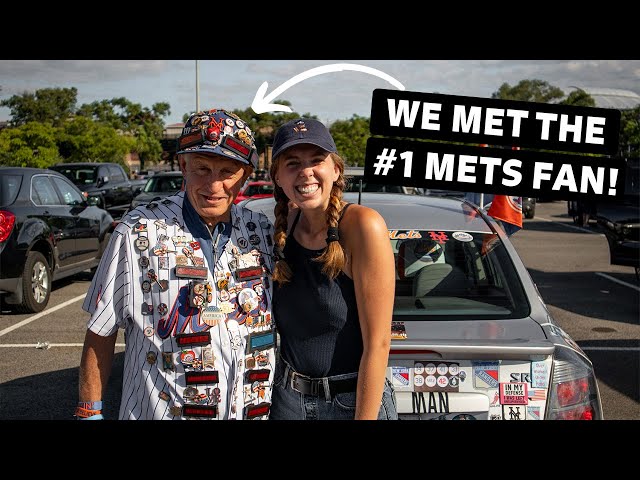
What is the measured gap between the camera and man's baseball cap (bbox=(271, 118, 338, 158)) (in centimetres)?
213

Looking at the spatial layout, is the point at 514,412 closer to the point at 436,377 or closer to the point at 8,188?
the point at 436,377

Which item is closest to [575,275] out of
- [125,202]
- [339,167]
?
[339,167]

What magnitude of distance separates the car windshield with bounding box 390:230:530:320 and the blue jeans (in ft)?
2.90

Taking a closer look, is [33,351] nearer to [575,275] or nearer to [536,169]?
[536,169]

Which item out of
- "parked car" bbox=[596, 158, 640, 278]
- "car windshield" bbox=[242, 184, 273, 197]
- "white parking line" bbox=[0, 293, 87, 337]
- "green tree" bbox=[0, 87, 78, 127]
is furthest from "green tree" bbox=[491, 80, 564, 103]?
"white parking line" bbox=[0, 293, 87, 337]

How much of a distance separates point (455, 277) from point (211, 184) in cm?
183

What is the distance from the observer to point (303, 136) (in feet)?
6.98

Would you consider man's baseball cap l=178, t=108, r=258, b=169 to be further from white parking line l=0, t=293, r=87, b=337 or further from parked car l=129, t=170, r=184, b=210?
parked car l=129, t=170, r=184, b=210

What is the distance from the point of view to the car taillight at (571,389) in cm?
257

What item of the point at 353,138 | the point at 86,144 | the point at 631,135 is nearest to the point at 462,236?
the point at 86,144

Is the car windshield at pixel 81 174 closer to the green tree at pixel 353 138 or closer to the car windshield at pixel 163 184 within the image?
the car windshield at pixel 163 184

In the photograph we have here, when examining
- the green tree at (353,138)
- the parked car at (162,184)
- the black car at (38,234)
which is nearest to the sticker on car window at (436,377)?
the black car at (38,234)

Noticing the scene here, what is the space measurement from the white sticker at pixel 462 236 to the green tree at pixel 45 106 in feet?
98.5
